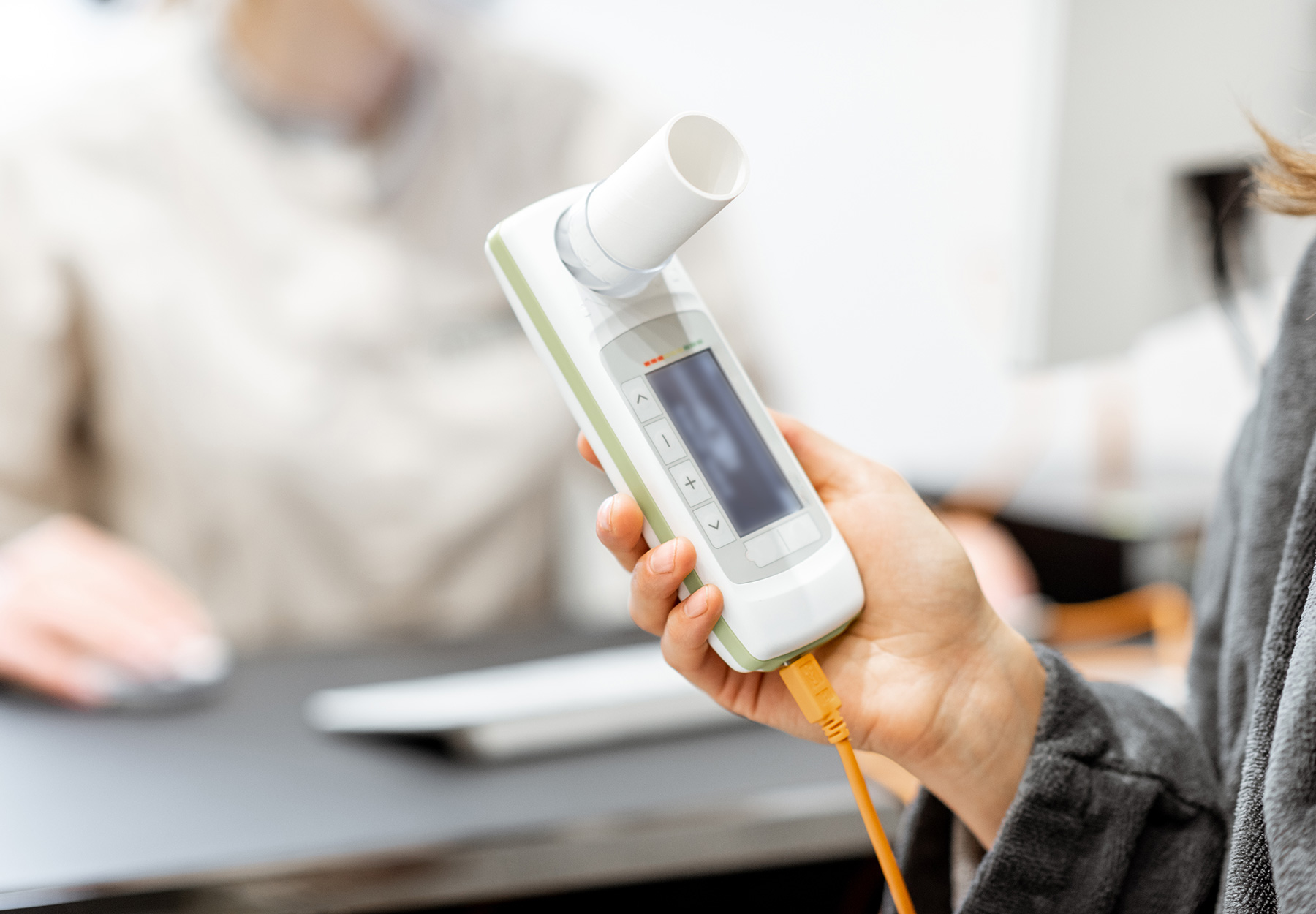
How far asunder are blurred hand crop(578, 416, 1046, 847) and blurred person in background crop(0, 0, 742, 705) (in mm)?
545

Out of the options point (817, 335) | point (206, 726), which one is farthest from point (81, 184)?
point (817, 335)

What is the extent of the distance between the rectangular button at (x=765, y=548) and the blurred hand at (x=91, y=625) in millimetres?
447

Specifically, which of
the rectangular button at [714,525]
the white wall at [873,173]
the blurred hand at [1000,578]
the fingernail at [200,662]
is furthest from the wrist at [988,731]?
the white wall at [873,173]

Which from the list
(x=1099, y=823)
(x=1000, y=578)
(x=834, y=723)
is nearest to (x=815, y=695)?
(x=834, y=723)

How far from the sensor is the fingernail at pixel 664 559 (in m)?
0.32

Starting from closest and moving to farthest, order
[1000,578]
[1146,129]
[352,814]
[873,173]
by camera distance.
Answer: [352,814] → [1000,578] → [1146,129] → [873,173]

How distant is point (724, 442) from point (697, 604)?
0.07 meters

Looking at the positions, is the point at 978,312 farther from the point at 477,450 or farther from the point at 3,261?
the point at 3,261

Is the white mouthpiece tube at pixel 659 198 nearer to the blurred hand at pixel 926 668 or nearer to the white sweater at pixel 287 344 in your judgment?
the blurred hand at pixel 926 668

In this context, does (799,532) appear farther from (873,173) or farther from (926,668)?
(873,173)

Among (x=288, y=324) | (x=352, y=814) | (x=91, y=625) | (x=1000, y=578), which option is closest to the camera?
(x=352, y=814)

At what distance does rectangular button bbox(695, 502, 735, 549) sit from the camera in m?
0.34

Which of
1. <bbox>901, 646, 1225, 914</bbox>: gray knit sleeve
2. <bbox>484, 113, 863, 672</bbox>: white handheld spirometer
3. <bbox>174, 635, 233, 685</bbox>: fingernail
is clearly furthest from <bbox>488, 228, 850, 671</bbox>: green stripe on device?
<bbox>174, 635, 233, 685</bbox>: fingernail

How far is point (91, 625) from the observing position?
2.03ft
